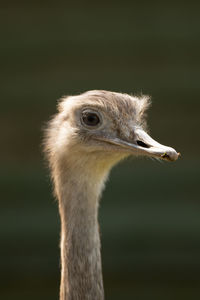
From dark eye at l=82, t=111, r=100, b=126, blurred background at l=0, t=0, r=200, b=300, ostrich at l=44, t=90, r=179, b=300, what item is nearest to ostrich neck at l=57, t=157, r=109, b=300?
ostrich at l=44, t=90, r=179, b=300

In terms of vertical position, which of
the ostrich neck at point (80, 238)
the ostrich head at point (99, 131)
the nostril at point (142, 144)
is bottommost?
the ostrich neck at point (80, 238)

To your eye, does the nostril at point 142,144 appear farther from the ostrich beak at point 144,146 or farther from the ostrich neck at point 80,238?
the ostrich neck at point 80,238

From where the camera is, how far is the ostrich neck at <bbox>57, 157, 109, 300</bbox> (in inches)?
96.0

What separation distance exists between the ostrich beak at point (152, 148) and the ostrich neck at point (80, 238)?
0.92 feet

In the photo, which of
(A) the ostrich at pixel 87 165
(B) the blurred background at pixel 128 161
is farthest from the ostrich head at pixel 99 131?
(B) the blurred background at pixel 128 161

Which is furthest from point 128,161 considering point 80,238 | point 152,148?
point 152,148

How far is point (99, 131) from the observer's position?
8.32 feet

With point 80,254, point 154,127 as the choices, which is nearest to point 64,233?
point 80,254

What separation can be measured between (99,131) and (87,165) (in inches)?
6.0

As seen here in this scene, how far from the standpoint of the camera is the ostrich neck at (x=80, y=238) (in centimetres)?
244

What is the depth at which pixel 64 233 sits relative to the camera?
8.32ft

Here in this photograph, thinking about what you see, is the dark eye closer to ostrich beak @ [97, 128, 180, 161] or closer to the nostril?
ostrich beak @ [97, 128, 180, 161]

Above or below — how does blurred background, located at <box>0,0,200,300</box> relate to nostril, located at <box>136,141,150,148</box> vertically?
above

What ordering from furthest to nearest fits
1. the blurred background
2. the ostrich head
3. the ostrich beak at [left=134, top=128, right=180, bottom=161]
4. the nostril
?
1. the blurred background
2. the ostrich head
3. the nostril
4. the ostrich beak at [left=134, top=128, right=180, bottom=161]
